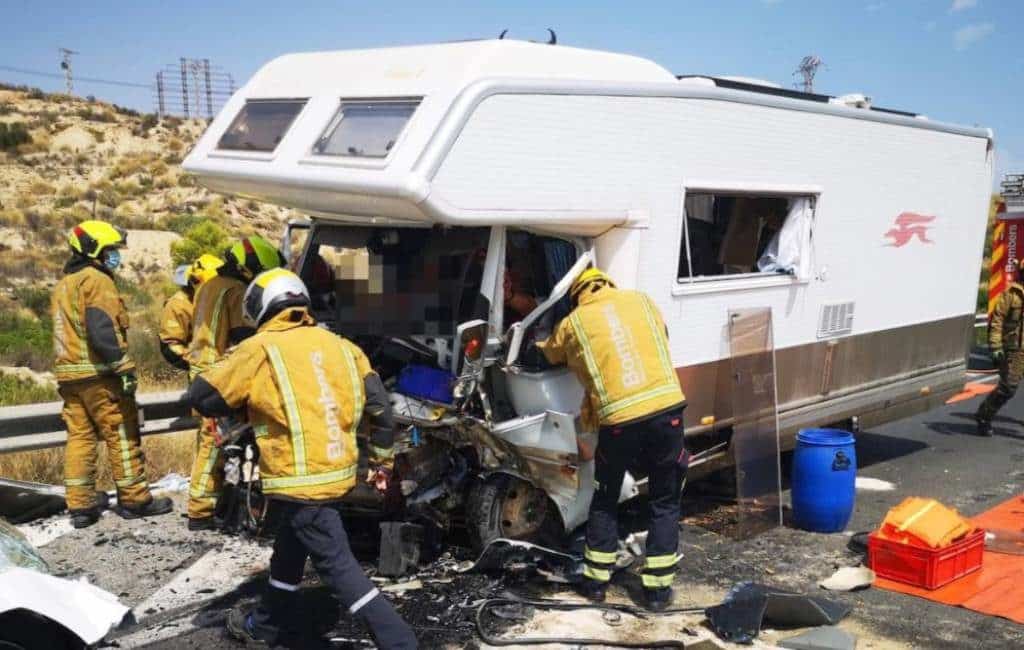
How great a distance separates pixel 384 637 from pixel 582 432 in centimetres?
163

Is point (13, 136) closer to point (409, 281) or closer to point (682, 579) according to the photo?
point (409, 281)

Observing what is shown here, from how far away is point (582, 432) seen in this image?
526 cm

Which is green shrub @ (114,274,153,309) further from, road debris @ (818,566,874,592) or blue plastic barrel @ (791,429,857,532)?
road debris @ (818,566,874,592)

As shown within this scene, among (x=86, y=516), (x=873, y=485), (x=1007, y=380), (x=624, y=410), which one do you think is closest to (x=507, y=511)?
(x=624, y=410)

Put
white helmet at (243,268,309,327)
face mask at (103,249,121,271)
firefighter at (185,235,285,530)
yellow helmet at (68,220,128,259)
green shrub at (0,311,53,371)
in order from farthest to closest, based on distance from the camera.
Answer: green shrub at (0,311,53,371)
face mask at (103,249,121,271)
yellow helmet at (68,220,128,259)
firefighter at (185,235,285,530)
white helmet at (243,268,309,327)

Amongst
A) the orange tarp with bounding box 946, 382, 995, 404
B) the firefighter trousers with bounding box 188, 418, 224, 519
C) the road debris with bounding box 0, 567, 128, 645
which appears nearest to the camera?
the road debris with bounding box 0, 567, 128, 645

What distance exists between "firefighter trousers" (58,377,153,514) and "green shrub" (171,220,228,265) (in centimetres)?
1585

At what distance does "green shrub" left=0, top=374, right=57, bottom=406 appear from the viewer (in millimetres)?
9477

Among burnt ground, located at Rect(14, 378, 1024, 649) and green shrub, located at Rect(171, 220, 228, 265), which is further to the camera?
green shrub, located at Rect(171, 220, 228, 265)

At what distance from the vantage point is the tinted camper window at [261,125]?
5.35 meters

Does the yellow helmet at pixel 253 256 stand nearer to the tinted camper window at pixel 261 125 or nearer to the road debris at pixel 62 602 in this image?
the tinted camper window at pixel 261 125

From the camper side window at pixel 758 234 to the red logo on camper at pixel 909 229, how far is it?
125cm

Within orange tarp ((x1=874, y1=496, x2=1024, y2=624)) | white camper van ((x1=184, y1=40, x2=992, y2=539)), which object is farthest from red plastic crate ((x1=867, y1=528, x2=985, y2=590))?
white camper van ((x1=184, y1=40, x2=992, y2=539))

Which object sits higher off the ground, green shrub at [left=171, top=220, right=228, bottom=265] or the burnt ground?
green shrub at [left=171, top=220, right=228, bottom=265]
